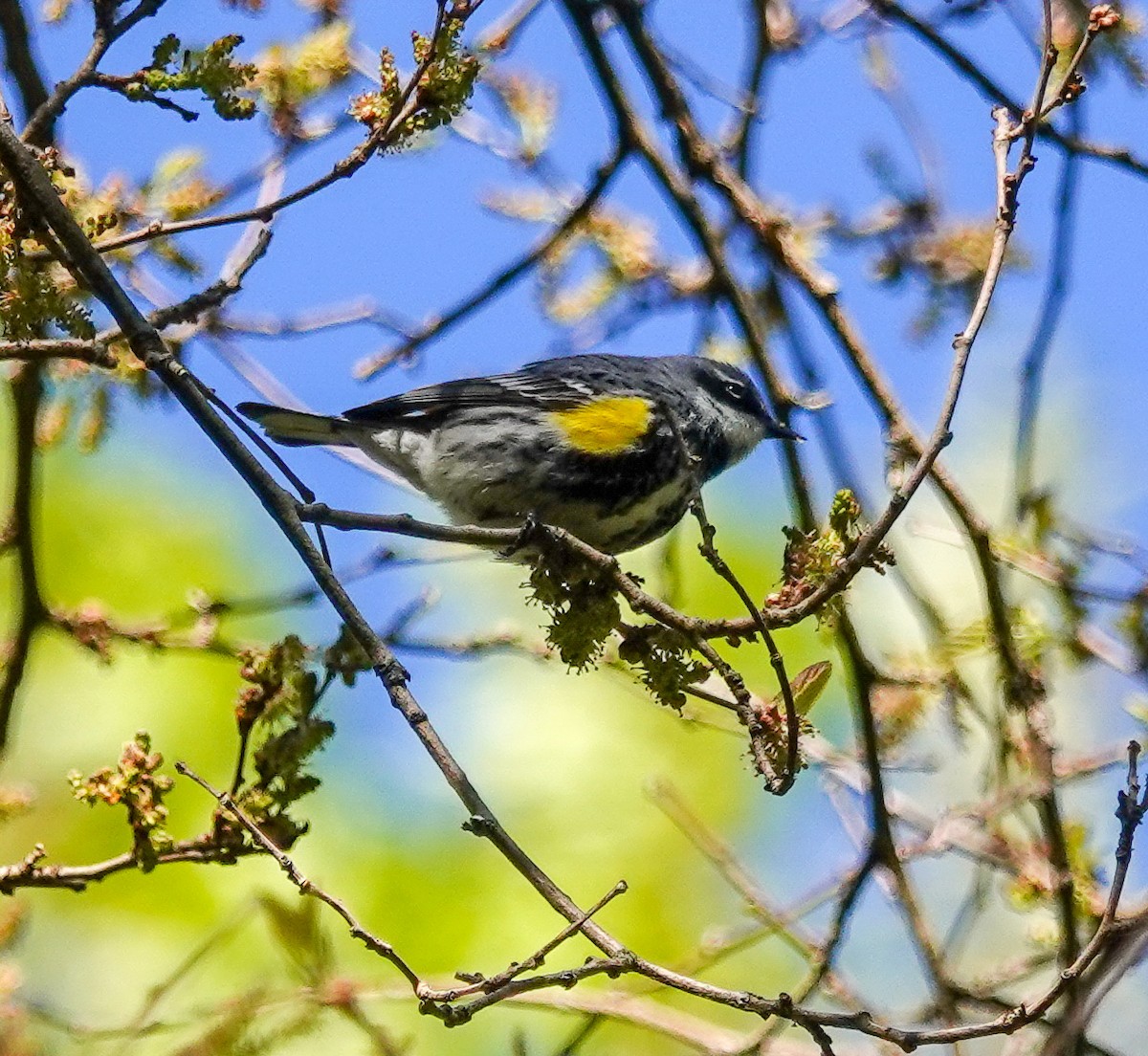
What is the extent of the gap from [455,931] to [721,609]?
1967mm

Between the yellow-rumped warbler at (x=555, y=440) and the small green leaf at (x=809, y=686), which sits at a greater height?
the yellow-rumped warbler at (x=555, y=440)

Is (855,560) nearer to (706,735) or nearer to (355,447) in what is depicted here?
(355,447)

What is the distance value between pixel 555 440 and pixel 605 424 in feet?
0.49

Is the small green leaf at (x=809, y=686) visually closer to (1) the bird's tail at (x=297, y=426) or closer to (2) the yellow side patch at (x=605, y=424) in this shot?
(2) the yellow side patch at (x=605, y=424)

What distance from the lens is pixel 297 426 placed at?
4613 millimetres

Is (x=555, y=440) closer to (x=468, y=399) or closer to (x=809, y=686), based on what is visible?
(x=468, y=399)

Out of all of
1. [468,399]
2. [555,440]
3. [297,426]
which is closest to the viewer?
[555,440]

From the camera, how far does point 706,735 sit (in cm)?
817

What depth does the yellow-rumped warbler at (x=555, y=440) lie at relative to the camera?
4387 millimetres

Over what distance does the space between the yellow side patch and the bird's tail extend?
648 millimetres

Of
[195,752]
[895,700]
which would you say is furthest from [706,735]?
[895,700]

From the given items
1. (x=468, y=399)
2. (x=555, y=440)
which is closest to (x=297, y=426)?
(x=468, y=399)

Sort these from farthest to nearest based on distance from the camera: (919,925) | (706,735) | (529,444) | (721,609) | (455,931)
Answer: (706,735)
(721,609)
(455,931)
(529,444)
(919,925)

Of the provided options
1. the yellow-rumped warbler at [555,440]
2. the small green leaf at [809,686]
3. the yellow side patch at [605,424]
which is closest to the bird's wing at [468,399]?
the yellow-rumped warbler at [555,440]
